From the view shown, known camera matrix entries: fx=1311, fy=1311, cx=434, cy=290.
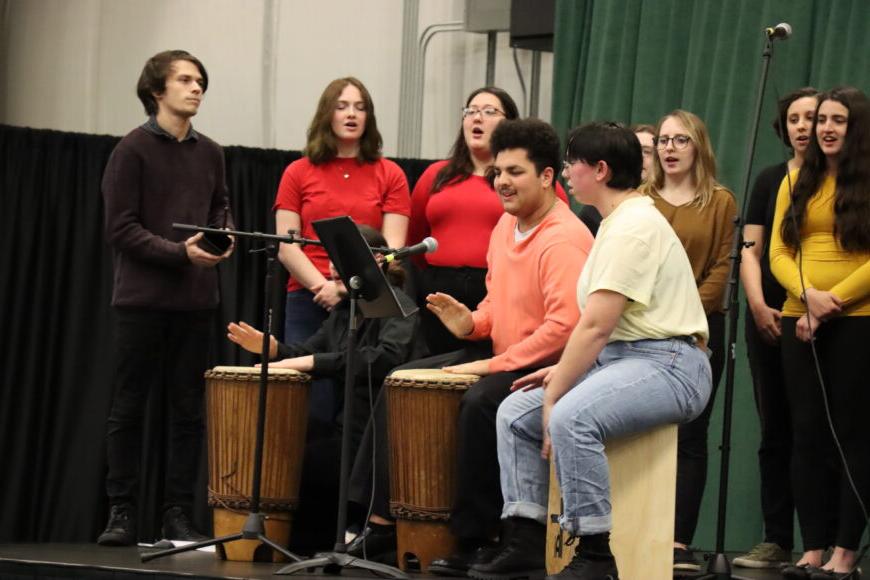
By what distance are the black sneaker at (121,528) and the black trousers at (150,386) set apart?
34 millimetres

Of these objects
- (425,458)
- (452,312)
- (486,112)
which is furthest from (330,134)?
(425,458)

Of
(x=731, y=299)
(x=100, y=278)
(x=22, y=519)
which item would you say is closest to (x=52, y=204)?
(x=100, y=278)

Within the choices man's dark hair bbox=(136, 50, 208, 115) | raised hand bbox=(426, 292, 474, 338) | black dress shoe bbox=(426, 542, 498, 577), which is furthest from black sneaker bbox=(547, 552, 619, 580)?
man's dark hair bbox=(136, 50, 208, 115)

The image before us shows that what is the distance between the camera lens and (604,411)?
3473 mm

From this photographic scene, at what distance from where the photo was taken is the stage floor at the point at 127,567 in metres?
3.85

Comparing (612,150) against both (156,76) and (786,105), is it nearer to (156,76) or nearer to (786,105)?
(786,105)

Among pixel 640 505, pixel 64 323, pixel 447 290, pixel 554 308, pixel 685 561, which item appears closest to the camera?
pixel 640 505

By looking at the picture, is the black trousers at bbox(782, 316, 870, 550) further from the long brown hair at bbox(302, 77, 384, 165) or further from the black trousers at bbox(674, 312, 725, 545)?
the long brown hair at bbox(302, 77, 384, 165)

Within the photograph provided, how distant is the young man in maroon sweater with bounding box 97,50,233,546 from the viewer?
4.65m

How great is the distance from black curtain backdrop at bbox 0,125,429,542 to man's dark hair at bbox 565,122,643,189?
3099 mm

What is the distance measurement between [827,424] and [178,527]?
226 centimetres

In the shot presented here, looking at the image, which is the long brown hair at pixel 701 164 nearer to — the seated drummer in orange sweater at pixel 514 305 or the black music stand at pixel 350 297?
the seated drummer in orange sweater at pixel 514 305

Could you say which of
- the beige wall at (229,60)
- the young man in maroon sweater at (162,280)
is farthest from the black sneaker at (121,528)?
the beige wall at (229,60)

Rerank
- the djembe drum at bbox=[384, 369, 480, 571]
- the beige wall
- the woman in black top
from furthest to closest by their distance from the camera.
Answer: the beige wall → the woman in black top → the djembe drum at bbox=[384, 369, 480, 571]
